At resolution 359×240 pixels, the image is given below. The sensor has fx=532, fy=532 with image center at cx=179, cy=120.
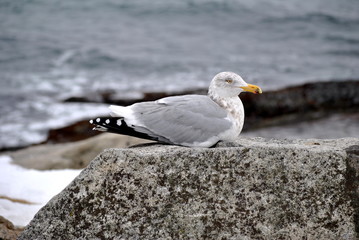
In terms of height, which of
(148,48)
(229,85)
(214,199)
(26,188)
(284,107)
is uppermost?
(229,85)

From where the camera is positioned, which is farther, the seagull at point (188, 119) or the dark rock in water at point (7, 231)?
the seagull at point (188, 119)

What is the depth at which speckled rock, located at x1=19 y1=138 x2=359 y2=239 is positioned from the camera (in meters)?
3.29

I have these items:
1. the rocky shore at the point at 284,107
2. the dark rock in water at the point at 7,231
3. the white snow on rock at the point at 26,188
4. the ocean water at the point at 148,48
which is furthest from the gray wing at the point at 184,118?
the ocean water at the point at 148,48

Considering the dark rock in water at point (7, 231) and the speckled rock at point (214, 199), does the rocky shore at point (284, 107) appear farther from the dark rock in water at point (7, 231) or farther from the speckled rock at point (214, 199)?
the speckled rock at point (214, 199)

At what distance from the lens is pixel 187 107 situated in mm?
4426

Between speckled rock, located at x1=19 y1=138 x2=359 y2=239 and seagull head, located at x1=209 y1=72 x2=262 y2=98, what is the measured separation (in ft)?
4.01

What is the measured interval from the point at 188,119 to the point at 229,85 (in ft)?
1.55

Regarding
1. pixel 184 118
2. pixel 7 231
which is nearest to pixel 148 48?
pixel 184 118

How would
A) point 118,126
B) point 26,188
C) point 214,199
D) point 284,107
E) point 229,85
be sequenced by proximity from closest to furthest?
1. point 214,199
2. point 118,126
3. point 229,85
4. point 26,188
5. point 284,107

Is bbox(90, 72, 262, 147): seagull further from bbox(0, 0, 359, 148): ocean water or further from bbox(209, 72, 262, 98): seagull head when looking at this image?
bbox(0, 0, 359, 148): ocean water

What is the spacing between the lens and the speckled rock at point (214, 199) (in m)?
3.29

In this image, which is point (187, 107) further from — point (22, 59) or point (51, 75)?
point (22, 59)

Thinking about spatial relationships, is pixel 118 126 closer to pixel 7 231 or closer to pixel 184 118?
pixel 184 118

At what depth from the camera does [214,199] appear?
3.31m
